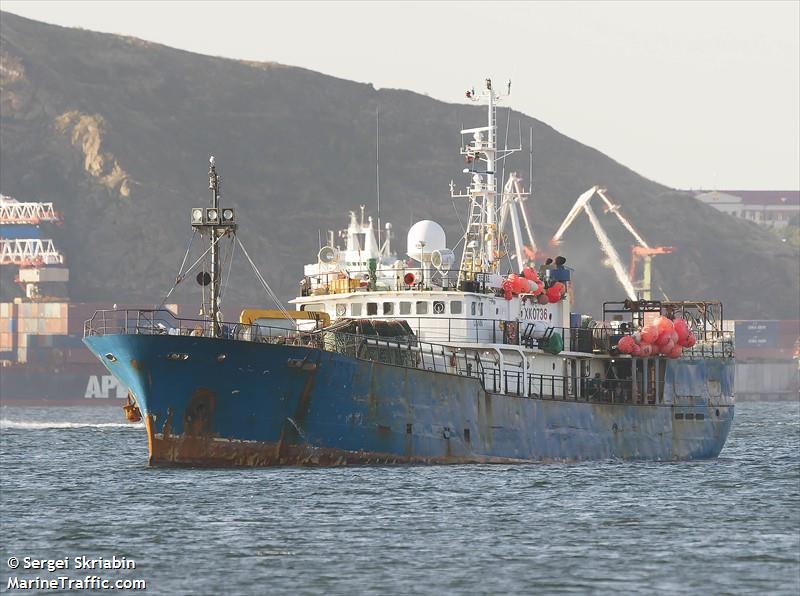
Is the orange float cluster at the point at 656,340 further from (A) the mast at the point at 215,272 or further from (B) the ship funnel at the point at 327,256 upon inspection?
(A) the mast at the point at 215,272

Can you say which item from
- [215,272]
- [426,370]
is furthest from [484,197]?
[215,272]

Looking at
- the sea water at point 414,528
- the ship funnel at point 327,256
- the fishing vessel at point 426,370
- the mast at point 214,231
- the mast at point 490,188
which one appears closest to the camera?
the sea water at point 414,528

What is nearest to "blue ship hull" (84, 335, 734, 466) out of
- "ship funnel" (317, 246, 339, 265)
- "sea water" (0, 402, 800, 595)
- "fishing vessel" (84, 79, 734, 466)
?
"fishing vessel" (84, 79, 734, 466)

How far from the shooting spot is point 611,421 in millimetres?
62531

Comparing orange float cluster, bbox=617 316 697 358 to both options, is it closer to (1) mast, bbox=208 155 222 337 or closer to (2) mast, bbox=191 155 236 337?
(2) mast, bbox=191 155 236 337

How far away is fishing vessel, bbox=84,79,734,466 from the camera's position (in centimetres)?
5153

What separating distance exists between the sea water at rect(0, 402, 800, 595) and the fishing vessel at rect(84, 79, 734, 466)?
1.28 meters

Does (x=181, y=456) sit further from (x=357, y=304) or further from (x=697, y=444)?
(x=697, y=444)

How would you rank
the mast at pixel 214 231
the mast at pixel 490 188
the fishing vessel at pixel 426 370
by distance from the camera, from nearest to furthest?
the fishing vessel at pixel 426 370
the mast at pixel 214 231
the mast at pixel 490 188

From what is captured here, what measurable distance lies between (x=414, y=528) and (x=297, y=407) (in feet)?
40.2

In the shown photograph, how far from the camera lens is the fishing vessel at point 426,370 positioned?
51.5 metres

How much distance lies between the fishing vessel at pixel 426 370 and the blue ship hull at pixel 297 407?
5 centimetres

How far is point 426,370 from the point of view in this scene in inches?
2124

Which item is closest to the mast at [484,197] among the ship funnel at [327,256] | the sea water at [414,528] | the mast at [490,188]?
the mast at [490,188]
